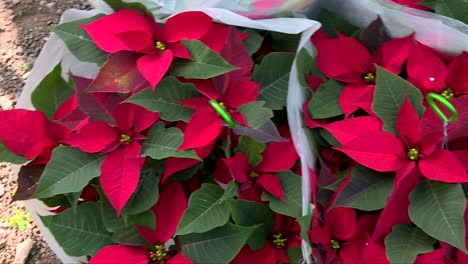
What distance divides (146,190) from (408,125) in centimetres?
34

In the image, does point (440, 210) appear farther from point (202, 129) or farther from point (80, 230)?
point (80, 230)

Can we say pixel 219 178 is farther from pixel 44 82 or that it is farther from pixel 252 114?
pixel 44 82

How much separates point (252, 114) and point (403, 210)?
8.5 inches

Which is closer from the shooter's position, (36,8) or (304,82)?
(304,82)

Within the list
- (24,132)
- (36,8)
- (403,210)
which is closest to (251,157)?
(403,210)

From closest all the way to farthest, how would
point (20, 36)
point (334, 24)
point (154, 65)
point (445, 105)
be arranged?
1. point (445, 105)
2. point (154, 65)
3. point (334, 24)
4. point (20, 36)

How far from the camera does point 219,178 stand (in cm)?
71

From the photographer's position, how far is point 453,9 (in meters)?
0.75

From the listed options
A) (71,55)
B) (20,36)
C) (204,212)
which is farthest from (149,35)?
(20,36)

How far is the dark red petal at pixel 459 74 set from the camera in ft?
2.34

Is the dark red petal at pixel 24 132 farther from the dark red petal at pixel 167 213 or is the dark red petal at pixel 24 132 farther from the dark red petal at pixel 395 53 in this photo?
the dark red petal at pixel 395 53

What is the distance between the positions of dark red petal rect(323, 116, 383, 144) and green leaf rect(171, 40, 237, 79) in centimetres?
15

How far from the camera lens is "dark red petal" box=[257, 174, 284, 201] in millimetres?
690

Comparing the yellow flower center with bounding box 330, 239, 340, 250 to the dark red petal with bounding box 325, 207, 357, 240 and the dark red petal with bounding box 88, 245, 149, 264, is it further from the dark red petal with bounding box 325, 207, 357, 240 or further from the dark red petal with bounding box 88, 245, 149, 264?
the dark red petal with bounding box 88, 245, 149, 264
